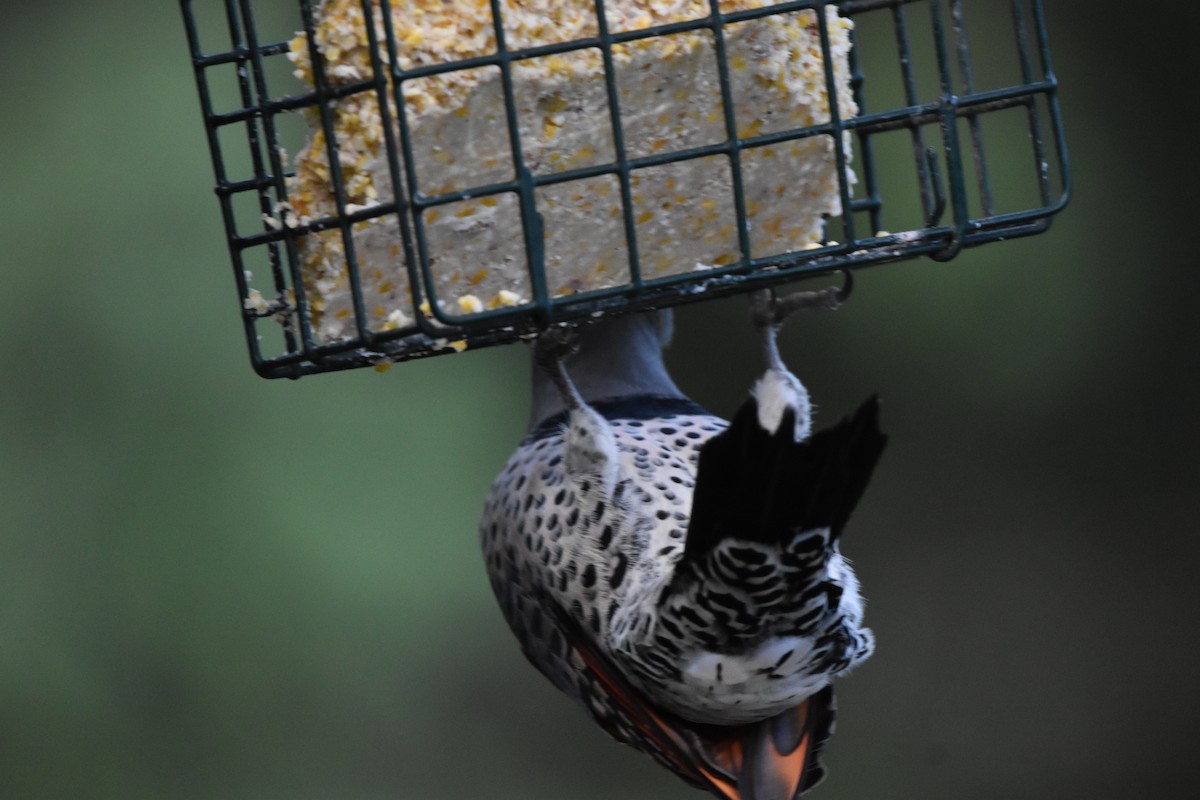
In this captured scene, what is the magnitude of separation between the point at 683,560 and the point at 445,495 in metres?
2.34

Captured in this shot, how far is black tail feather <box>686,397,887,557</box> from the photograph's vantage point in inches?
63.4

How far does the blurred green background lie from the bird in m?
1.72

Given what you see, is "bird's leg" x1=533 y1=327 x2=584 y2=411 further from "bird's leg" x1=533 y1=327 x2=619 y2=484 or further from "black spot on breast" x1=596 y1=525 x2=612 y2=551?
"black spot on breast" x1=596 y1=525 x2=612 y2=551

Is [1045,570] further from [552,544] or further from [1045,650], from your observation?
[552,544]

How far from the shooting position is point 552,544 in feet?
7.38

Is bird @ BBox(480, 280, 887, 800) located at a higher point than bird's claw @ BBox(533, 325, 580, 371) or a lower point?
lower

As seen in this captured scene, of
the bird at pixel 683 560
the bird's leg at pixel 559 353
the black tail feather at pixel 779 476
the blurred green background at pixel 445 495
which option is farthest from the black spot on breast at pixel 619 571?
the blurred green background at pixel 445 495

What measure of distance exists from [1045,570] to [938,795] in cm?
87

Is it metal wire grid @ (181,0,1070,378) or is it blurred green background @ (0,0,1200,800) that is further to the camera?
blurred green background @ (0,0,1200,800)

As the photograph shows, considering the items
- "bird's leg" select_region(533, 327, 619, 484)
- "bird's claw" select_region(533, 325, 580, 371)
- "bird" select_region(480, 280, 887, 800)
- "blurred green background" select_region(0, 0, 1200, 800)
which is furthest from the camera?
"blurred green background" select_region(0, 0, 1200, 800)

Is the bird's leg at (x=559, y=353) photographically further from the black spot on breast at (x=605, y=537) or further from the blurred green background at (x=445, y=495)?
the blurred green background at (x=445, y=495)

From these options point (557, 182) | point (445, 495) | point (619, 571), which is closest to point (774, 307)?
point (619, 571)

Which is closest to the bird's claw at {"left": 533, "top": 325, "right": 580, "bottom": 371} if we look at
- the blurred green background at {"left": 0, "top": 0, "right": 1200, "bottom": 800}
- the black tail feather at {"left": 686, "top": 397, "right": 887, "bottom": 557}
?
the black tail feather at {"left": 686, "top": 397, "right": 887, "bottom": 557}

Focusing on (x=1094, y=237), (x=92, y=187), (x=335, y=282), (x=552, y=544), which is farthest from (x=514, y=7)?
(x=1094, y=237)
